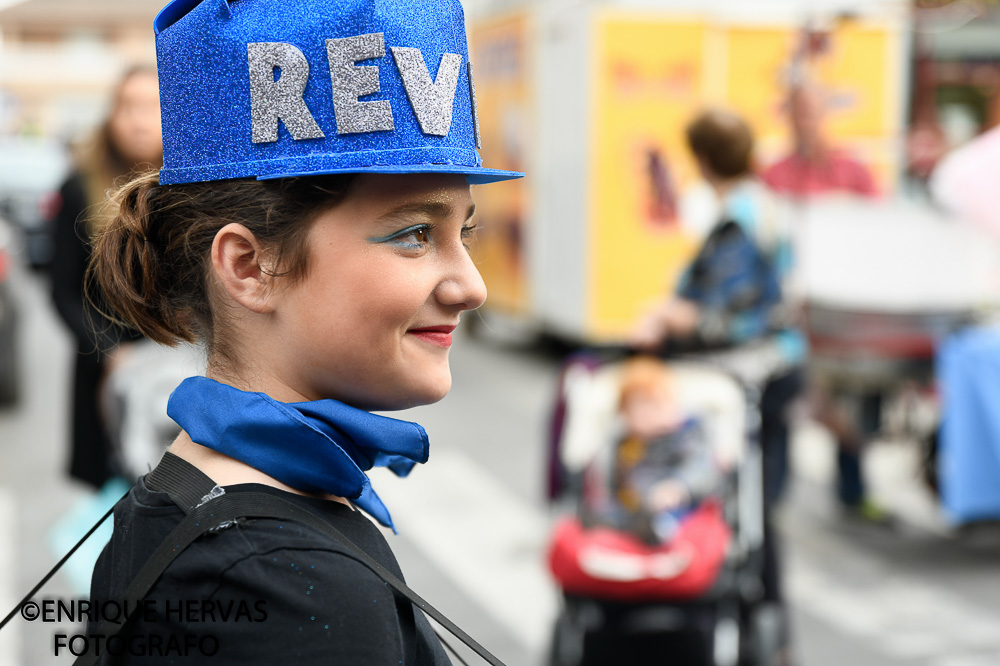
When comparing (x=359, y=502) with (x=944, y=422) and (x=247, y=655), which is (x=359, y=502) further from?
(x=944, y=422)

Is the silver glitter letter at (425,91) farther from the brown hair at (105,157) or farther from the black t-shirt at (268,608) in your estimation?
→ the brown hair at (105,157)

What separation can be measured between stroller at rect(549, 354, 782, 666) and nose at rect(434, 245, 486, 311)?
2657 mm

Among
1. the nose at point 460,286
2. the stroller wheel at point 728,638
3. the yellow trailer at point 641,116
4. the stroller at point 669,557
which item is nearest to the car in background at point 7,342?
the yellow trailer at point 641,116

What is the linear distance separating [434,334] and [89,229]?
9.39 feet

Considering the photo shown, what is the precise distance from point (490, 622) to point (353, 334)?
3.43 metres

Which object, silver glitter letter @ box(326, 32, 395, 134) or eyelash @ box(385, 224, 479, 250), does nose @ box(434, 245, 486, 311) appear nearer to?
eyelash @ box(385, 224, 479, 250)

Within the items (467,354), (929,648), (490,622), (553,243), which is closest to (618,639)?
(490,622)

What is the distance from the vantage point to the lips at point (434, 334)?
3.74 feet

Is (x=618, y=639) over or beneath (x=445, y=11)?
beneath

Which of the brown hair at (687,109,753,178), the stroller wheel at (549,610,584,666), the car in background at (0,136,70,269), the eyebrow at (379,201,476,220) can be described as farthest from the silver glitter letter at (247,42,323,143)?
the car in background at (0,136,70,269)

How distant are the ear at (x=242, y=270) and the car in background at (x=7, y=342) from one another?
25.1ft

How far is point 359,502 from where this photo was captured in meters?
1.20

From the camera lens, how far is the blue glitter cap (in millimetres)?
1063

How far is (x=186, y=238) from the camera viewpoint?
1.17m
